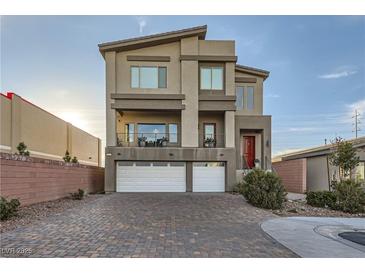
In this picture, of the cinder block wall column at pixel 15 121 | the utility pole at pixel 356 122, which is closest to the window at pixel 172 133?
the cinder block wall column at pixel 15 121

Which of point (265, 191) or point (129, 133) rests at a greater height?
point (129, 133)

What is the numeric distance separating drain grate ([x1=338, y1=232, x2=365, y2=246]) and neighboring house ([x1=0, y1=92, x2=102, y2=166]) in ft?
50.1

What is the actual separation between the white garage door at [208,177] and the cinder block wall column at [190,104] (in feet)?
5.07

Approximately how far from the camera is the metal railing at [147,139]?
60.7 ft

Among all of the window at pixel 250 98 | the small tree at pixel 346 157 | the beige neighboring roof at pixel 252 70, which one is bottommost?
the small tree at pixel 346 157

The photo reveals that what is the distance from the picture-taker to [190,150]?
17.5m

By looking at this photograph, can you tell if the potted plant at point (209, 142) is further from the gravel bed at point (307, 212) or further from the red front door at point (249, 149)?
the gravel bed at point (307, 212)

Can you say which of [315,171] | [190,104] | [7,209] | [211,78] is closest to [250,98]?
[211,78]

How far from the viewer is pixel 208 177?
17812mm

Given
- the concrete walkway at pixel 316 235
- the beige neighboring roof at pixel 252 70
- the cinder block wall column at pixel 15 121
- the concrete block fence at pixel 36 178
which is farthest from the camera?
the beige neighboring roof at pixel 252 70

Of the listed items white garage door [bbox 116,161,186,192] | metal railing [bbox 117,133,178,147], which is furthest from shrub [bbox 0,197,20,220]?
metal railing [bbox 117,133,178,147]

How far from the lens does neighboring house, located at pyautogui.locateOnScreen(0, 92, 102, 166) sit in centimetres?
1498

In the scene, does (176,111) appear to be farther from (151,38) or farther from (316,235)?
(316,235)

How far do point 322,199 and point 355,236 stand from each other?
15.4 feet
